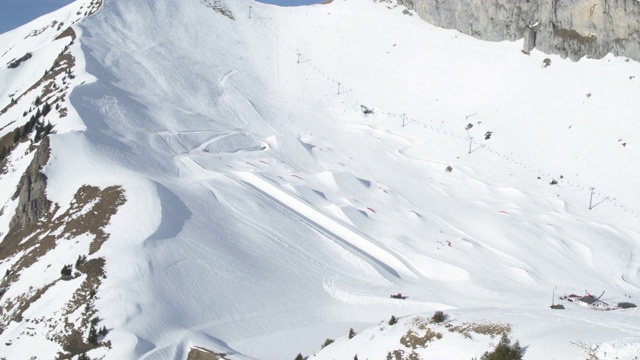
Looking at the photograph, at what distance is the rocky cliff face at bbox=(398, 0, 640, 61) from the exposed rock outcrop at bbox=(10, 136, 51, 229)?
57236 millimetres

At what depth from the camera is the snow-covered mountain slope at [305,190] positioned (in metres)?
29.5

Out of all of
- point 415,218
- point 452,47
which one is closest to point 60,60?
point 415,218

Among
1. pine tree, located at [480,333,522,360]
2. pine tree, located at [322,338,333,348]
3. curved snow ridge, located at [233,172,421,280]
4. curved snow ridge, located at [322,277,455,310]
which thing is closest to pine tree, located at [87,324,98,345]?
pine tree, located at [322,338,333,348]

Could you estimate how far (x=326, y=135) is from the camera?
203 feet

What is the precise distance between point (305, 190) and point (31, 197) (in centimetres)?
1957

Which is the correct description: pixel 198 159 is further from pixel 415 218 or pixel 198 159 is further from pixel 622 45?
pixel 622 45

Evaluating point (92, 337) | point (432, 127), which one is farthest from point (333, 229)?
point (432, 127)

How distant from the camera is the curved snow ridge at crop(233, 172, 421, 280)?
38812 millimetres

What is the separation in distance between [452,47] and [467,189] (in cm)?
3016

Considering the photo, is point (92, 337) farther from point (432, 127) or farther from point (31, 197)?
point (432, 127)

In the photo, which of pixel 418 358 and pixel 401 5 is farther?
pixel 401 5

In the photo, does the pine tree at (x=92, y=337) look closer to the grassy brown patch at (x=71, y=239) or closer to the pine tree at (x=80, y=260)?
the grassy brown patch at (x=71, y=239)

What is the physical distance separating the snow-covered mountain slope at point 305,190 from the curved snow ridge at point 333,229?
6.2 inches

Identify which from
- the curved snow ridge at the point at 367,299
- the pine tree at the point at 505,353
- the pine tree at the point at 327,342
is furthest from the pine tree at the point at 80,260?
the pine tree at the point at 505,353
